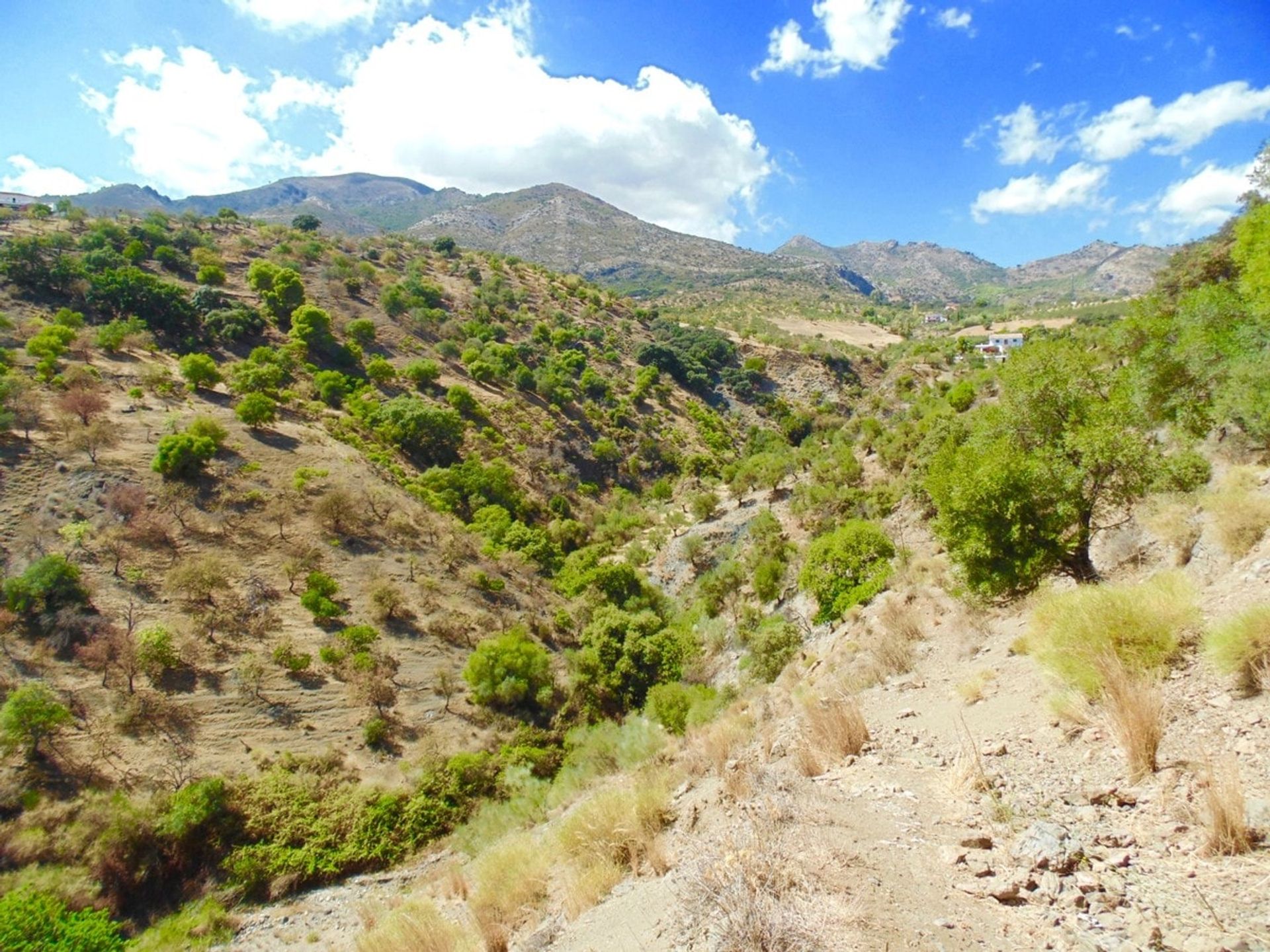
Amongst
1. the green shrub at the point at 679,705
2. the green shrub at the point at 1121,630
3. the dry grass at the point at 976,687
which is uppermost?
the green shrub at the point at 1121,630

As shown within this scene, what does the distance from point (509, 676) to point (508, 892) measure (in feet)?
53.1

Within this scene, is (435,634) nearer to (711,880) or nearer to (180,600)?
(180,600)

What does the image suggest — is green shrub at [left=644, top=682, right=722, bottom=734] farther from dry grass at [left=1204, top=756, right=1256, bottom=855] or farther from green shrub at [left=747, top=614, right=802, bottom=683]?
dry grass at [left=1204, top=756, right=1256, bottom=855]

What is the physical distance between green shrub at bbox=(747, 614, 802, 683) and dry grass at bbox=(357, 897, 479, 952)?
12761 mm

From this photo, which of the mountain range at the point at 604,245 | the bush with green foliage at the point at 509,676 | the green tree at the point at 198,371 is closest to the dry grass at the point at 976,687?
the bush with green foliage at the point at 509,676

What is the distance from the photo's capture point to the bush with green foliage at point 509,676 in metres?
21.7

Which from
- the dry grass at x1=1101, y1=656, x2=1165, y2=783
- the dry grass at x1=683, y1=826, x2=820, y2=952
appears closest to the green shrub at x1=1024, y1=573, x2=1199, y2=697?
the dry grass at x1=1101, y1=656, x2=1165, y2=783

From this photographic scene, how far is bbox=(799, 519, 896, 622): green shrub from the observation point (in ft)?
63.5

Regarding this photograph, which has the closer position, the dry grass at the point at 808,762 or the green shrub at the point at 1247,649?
the green shrub at the point at 1247,649

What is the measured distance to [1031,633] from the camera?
25.5ft

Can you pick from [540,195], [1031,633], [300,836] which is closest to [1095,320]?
[1031,633]

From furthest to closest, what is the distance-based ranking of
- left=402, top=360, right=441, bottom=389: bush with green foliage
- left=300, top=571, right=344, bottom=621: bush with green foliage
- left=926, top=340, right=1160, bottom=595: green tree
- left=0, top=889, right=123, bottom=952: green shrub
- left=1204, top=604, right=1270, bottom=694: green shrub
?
left=402, top=360, right=441, bottom=389: bush with green foliage → left=300, top=571, right=344, bottom=621: bush with green foliage → left=0, top=889, right=123, bottom=952: green shrub → left=926, top=340, right=1160, bottom=595: green tree → left=1204, top=604, right=1270, bottom=694: green shrub

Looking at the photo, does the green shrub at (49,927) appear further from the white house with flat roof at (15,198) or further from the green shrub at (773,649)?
the white house with flat roof at (15,198)

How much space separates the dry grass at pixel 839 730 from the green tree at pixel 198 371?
123ft
